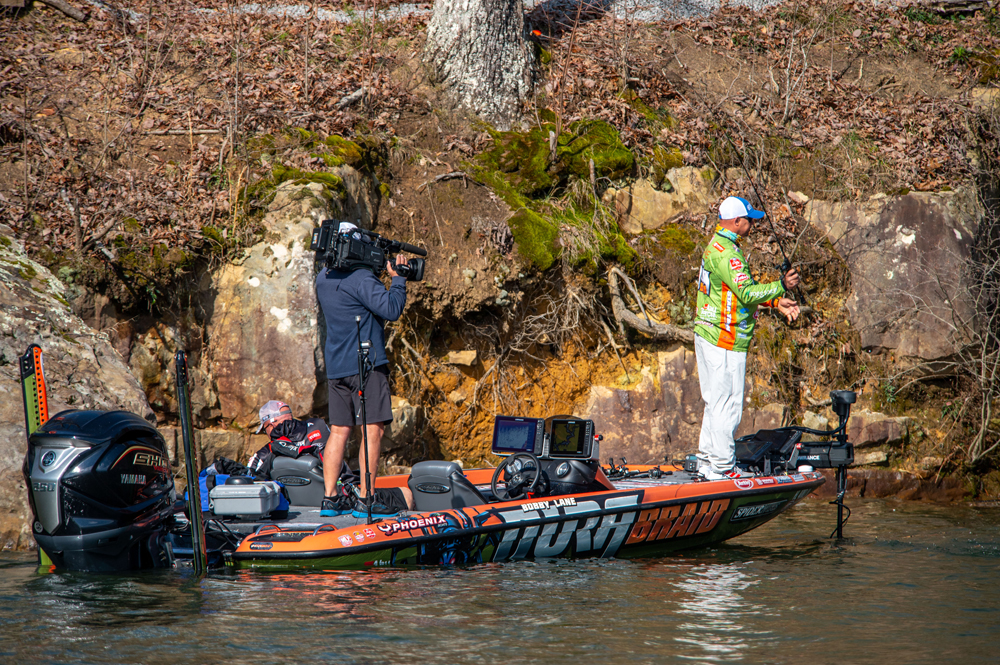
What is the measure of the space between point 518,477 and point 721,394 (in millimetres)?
1759

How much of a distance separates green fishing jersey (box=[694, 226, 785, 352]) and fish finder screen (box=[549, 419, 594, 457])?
1280mm

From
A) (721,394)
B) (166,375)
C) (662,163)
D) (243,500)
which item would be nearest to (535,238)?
(662,163)

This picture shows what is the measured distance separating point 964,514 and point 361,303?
638 cm

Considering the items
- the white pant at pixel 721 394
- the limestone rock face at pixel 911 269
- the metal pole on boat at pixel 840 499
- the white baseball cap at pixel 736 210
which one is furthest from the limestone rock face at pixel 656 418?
the white baseball cap at pixel 736 210

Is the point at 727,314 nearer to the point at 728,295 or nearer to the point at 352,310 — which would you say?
the point at 728,295

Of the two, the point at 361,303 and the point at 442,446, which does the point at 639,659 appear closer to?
the point at 361,303

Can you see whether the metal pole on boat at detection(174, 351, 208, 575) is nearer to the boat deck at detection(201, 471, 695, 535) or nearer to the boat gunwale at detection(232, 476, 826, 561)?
the boat gunwale at detection(232, 476, 826, 561)

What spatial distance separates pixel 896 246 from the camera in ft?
33.7

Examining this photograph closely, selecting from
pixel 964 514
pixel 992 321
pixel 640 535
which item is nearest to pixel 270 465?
pixel 640 535

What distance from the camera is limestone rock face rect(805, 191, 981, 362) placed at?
393 inches

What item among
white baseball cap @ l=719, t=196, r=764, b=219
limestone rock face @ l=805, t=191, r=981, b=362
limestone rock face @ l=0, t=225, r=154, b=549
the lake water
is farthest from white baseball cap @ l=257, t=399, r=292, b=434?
limestone rock face @ l=805, t=191, r=981, b=362

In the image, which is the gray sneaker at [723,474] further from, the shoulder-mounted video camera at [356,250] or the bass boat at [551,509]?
the shoulder-mounted video camera at [356,250]

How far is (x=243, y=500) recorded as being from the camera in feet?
19.8

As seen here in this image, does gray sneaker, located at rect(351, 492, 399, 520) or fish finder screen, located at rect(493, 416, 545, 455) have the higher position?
fish finder screen, located at rect(493, 416, 545, 455)
